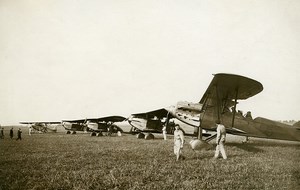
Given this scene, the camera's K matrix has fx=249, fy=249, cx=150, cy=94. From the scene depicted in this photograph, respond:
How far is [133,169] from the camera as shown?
6.36 m

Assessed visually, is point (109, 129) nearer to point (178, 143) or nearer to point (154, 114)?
point (154, 114)

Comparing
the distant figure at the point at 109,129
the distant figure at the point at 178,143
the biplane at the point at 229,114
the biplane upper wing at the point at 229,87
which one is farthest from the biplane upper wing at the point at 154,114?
the distant figure at the point at 178,143

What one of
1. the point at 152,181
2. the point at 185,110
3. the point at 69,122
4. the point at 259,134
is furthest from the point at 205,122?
the point at 69,122

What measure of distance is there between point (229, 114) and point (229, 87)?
2354 millimetres

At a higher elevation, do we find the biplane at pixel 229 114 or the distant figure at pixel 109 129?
the biplane at pixel 229 114

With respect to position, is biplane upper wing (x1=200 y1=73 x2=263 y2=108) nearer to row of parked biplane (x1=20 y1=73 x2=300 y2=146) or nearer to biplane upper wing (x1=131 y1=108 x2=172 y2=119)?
row of parked biplane (x1=20 y1=73 x2=300 y2=146)

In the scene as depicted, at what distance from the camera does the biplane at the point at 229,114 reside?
10562 millimetres

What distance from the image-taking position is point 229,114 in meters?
12.5

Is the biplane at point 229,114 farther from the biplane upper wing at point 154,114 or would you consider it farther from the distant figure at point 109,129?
the distant figure at point 109,129

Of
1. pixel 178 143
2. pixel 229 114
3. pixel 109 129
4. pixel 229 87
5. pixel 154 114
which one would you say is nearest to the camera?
pixel 178 143

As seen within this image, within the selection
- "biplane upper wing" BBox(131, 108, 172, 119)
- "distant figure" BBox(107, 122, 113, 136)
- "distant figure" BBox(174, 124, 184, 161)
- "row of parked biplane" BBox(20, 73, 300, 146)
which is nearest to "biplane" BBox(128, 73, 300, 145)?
"row of parked biplane" BBox(20, 73, 300, 146)

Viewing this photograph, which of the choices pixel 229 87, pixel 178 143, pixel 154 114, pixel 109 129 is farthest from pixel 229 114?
pixel 109 129

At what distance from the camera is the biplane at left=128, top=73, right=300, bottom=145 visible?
1056cm

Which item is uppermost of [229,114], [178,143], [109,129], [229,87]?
[229,87]
